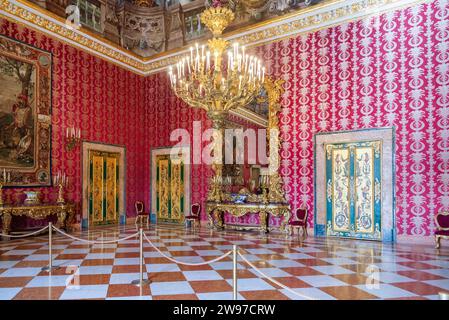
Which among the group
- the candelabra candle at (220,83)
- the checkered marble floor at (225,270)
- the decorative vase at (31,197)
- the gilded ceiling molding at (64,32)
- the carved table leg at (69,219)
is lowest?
the checkered marble floor at (225,270)

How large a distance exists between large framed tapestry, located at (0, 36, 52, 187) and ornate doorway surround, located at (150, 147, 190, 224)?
3.58 m

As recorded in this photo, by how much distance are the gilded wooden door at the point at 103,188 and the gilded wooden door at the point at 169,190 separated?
1.36 meters

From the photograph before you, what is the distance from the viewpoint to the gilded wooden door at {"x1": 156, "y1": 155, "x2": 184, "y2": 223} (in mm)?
11133

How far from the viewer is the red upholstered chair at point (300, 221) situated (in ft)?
27.6

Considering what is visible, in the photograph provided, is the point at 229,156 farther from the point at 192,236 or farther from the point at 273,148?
the point at 192,236

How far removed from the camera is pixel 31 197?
824 centimetres

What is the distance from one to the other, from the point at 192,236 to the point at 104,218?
3.57 meters

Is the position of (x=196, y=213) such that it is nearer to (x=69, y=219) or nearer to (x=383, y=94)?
(x=69, y=219)

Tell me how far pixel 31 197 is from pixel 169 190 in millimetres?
4215

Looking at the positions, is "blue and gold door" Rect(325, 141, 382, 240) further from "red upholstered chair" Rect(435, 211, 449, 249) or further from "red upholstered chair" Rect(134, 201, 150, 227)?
"red upholstered chair" Rect(134, 201, 150, 227)

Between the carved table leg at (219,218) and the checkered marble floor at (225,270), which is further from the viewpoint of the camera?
the carved table leg at (219,218)

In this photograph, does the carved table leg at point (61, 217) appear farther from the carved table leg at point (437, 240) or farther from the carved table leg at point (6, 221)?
the carved table leg at point (437, 240)

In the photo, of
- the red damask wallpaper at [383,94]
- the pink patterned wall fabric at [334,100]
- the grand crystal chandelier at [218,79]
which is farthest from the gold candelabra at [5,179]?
the red damask wallpaper at [383,94]
